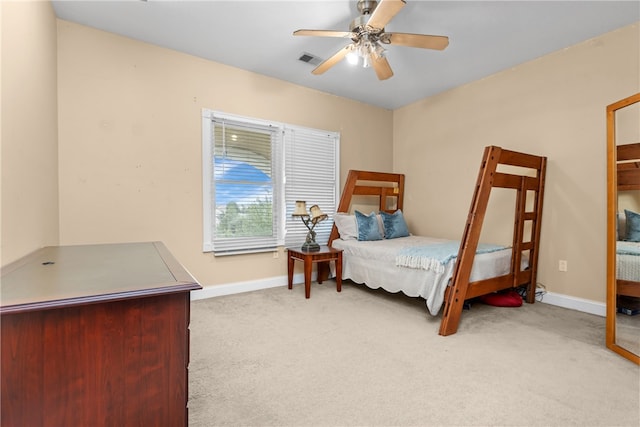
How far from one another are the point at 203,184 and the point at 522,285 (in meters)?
3.76

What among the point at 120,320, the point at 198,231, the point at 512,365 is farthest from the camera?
the point at 198,231

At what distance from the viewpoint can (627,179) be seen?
6.92 feet

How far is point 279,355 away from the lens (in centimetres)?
211

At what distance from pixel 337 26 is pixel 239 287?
9.66 feet

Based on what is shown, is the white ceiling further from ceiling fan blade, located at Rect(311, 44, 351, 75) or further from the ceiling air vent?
ceiling fan blade, located at Rect(311, 44, 351, 75)

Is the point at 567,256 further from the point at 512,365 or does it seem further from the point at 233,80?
the point at 233,80

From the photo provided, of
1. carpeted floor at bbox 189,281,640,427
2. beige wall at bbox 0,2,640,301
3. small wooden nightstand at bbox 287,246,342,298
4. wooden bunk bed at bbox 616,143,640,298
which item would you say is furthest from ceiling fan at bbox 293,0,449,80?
carpeted floor at bbox 189,281,640,427

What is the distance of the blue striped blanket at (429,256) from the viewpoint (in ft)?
8.76

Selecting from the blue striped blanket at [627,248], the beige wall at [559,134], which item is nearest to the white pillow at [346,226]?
the beige wall at [559,134]

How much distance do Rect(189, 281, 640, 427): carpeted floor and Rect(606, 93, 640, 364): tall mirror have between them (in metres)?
0.19

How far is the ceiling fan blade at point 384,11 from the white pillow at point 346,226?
7.72 feet

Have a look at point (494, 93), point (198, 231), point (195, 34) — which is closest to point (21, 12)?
point (195, 34)

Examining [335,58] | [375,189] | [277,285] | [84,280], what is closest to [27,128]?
[84,280]

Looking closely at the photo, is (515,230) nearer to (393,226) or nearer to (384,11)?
(393,226)
